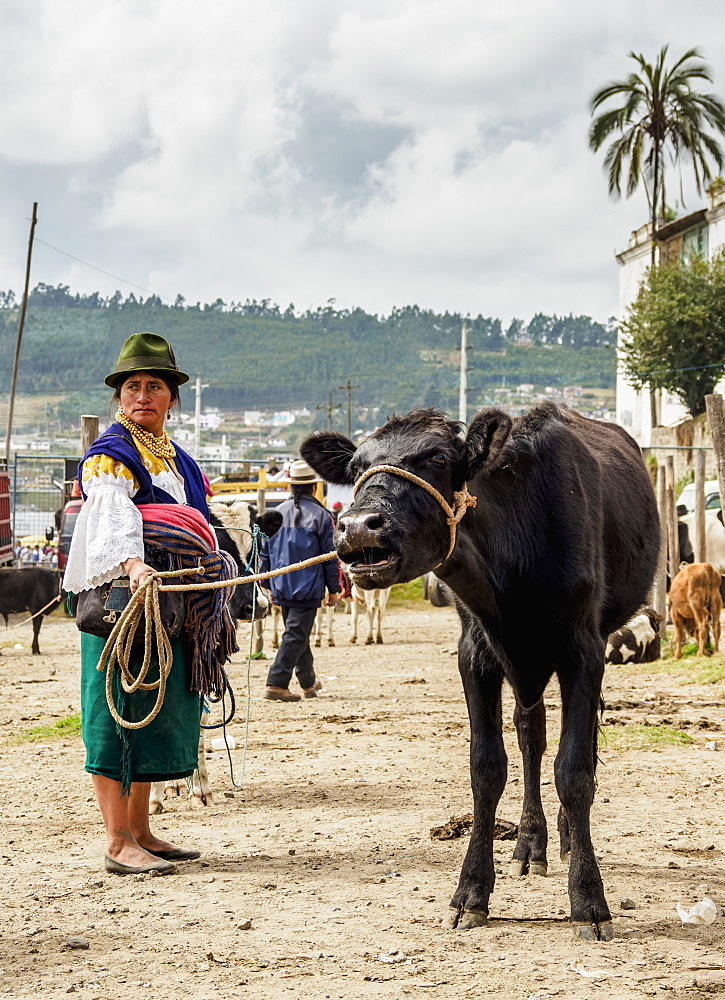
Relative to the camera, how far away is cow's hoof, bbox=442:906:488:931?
404cm

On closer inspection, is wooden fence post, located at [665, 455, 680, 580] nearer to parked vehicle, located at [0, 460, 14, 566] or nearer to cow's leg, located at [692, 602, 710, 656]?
cow's leg, located at [692, 602, 710, 656]

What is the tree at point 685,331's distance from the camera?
3725 centimetres

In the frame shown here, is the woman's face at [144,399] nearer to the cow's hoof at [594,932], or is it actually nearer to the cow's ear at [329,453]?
the cow's ear at [329,453]

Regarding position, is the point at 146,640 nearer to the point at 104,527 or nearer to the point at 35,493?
the point at 104,527

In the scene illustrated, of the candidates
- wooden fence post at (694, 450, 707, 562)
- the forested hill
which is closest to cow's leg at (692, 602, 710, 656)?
wooden fence post at (694, 450, 707, 562)

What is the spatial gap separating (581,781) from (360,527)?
57.8 inches

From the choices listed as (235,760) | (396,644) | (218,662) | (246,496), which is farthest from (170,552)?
→ (246,496)

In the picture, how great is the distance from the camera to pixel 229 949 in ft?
12.6

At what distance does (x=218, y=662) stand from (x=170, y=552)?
25.5 inches

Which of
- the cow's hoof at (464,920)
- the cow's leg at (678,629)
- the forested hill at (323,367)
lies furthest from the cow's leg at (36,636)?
the forested hill at (323,367)

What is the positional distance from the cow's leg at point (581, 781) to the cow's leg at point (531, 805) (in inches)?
16.3

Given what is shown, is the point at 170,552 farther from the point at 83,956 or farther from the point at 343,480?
the point at 83,956

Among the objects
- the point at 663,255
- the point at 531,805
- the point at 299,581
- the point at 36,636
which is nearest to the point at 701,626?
the point at 299,581

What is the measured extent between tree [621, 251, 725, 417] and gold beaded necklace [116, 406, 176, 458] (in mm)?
34308
